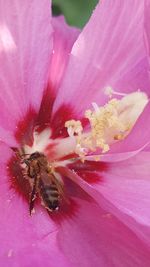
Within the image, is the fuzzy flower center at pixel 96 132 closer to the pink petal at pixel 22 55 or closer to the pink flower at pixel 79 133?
the pink flower at pixel 79 133

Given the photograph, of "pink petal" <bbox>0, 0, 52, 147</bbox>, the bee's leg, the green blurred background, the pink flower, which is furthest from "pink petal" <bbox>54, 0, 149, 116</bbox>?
the green blurred background

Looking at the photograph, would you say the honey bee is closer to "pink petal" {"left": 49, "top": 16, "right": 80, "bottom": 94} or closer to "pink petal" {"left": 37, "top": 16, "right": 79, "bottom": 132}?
"pink petal" {"left": 37, "top": 16, "right": 79, "bottom": 132}

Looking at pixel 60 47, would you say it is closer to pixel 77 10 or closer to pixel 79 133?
pixel 79 133

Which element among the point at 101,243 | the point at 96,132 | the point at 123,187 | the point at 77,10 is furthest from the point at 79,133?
the point at 77,10

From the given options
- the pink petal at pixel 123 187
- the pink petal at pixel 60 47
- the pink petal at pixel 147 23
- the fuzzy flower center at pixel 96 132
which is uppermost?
the pink petal at pixel 60 47

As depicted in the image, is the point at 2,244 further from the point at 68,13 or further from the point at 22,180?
the point at 68,13

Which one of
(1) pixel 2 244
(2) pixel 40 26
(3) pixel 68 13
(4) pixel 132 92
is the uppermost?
(3) pixel 68 13

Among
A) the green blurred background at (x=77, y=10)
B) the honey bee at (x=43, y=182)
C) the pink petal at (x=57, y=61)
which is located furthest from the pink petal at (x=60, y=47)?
the green blurred background at (x=77, y=10)

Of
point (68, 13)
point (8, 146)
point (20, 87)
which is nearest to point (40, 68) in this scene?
point (20, 87)
